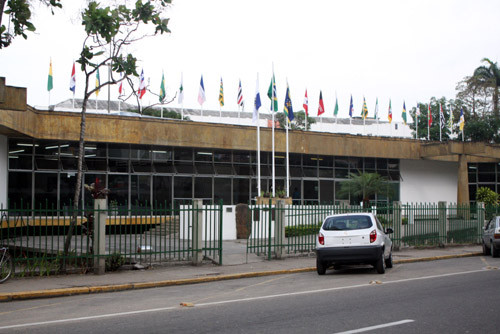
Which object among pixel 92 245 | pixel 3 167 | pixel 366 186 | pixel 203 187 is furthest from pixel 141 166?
pixel 92 245

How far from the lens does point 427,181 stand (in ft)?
143

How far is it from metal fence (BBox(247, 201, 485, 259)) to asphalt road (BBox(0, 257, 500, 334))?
191 inches

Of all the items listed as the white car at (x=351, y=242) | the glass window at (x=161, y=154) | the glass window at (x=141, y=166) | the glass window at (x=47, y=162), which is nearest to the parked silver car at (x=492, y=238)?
the white car at (x=351, y=242)

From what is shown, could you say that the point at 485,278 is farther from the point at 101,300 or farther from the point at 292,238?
the point at 101,300

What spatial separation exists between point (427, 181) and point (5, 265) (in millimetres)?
35996

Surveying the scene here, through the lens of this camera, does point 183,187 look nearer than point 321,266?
No

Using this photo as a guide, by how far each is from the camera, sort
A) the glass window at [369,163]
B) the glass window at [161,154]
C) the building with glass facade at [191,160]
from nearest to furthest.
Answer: the building with glass facade at [191,160] → the glass window at [161,154] → the glass window at [369,163]

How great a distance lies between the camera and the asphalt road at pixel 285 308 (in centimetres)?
805

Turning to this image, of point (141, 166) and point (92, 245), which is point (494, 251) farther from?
point (141, 166)

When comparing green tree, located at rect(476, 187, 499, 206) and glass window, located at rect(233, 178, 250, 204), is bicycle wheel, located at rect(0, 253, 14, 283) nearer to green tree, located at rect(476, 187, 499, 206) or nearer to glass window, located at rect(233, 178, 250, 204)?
glass window, located at rect(233, 178, 250, 204)

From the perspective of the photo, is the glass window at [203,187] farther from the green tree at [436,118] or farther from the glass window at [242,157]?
the green tree at [436,118]

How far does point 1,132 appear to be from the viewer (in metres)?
26.4

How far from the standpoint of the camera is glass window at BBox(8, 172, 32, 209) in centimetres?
2877

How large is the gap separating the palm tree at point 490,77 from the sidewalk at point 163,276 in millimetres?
38135
